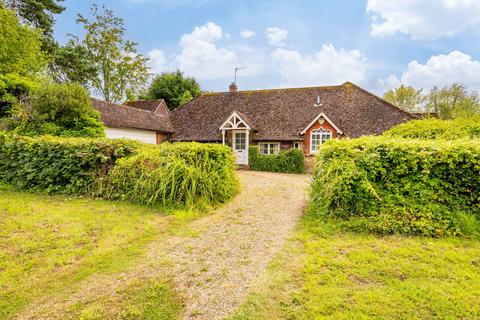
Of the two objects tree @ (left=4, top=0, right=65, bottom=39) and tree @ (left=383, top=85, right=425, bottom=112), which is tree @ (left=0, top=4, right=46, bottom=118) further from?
tree @ (left=383, top=85, right=425, bottom=112)

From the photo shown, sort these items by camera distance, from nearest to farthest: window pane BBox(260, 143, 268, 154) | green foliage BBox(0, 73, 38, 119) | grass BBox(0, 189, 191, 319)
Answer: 1. grass BBox(0, 189, 191, 319)
2. green foliage BBox(0, 73, 38, 119)
3. window pane BBox(260, 143, 268, 154)

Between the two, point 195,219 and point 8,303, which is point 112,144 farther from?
point 8,303

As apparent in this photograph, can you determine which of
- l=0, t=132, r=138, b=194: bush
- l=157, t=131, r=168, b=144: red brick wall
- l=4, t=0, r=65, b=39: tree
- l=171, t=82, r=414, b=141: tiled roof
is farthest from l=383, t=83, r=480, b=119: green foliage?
l=4, t=0, r=65, b=39: tree

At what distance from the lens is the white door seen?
19109 mm

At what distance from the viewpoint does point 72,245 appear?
15.7 feet

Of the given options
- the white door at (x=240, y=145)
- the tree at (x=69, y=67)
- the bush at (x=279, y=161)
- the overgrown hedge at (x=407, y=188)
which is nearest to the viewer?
the overgrown hedge at (x=407, y=188)

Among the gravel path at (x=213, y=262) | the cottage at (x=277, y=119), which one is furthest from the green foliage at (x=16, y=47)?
the gravel path at (x=213, y=262)

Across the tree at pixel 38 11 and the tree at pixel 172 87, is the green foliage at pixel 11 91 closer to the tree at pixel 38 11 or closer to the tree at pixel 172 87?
the tree at pixel 38 11

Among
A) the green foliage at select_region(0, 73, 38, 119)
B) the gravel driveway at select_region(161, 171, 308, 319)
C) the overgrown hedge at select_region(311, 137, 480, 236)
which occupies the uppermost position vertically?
the green foliage at select_region(0, 73, 38, 119)

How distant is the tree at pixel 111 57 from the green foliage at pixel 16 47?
536 inches

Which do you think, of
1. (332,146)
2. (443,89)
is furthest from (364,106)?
(443,89)

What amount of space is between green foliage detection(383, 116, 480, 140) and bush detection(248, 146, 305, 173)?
269 inches

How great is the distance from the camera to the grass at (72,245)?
130 inches

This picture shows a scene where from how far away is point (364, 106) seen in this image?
1964cm
